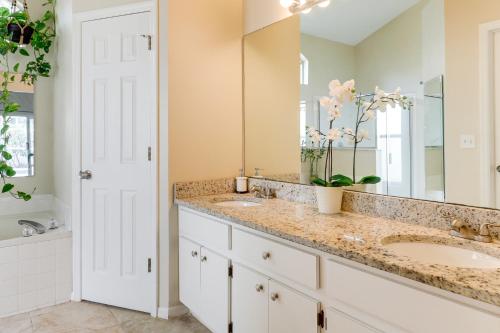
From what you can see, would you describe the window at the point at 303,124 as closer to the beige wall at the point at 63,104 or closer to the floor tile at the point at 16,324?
the beige wall at the point at 63,104

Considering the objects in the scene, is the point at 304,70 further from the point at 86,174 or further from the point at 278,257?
the point at 86,174

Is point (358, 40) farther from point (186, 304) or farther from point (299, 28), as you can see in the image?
point (186, 304)

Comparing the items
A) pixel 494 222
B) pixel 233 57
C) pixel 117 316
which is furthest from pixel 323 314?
pixel 233 57

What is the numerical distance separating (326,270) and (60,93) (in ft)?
10.1

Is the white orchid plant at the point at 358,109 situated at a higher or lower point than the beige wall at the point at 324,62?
lower

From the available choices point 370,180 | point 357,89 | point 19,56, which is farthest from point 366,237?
point 19,56

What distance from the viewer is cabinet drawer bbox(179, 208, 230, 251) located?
5.93ft

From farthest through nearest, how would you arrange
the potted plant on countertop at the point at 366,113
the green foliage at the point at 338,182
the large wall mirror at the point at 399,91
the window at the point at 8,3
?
the window at the point at 8,3 → the green foliage at the point at 338,182 → the potted plant on countertop at the point at 366,113 → the large wall mirror at the point at 399,91

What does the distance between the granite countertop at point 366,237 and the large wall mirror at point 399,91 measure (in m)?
0.22

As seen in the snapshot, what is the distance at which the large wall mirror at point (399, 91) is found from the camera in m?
1.31

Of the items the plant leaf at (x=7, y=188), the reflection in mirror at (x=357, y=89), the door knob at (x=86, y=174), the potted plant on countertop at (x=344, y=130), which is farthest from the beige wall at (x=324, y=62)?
the plant leaf at (x=7, y=188)

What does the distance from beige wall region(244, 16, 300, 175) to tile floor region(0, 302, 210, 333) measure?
115 cm

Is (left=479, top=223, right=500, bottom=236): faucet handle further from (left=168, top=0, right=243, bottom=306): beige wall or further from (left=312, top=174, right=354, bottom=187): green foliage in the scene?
(left=168, top=0, right=243, bottom=306): beige wall

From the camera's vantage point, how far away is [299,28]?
222 centimetres
